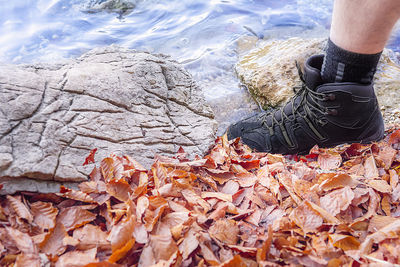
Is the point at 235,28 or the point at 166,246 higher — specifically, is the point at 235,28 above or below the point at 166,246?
below

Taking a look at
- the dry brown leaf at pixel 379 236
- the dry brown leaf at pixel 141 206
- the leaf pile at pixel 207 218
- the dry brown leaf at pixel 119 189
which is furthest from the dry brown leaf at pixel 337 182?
the dry brown leaf at pixel 119 189

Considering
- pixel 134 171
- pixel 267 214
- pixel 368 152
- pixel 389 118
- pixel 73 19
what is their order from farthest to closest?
1. pixel 73 19
2. pixel 389 118
3. pixel 368 152
4. pixel 134 171
5. pixel 267 214

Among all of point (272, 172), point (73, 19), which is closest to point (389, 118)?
point (272, 172)

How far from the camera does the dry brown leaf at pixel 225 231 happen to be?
1233 millimetres

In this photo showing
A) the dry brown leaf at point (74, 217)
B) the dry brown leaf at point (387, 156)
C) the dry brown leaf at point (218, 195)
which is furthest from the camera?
the dry brown leaf at point (387, 156)

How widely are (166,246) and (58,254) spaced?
43cm

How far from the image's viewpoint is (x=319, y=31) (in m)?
4.82

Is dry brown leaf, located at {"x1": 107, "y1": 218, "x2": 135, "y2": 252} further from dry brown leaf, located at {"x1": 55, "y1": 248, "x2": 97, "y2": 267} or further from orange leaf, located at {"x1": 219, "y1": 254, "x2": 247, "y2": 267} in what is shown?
orange leaf, located at {"x1": 219, "y1": 254, "x2": 247, "y2": 267}

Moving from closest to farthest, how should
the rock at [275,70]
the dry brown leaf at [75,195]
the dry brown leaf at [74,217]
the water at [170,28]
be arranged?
the dry brown leaf at [74,217] → the dry brown leaf at [75,195] → the rock at [275,70] → the water at [170,28]

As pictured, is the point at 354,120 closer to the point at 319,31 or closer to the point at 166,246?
the point at 166,246

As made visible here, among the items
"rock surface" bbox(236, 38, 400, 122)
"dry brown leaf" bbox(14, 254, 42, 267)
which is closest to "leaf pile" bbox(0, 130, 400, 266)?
"dry brown leaf" bbox(14, 254, 42, 267)

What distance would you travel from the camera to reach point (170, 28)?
4875 millimetres

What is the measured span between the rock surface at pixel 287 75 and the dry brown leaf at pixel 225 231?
205cm

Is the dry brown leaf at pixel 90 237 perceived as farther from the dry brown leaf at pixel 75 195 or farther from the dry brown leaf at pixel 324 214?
the dry brown leaf at pixel 324 214
